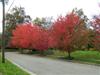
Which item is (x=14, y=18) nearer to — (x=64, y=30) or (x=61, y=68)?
(x=64, y=30)

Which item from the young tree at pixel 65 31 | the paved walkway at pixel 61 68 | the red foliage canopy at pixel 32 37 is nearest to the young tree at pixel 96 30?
the paved walkway at pixel 61 68

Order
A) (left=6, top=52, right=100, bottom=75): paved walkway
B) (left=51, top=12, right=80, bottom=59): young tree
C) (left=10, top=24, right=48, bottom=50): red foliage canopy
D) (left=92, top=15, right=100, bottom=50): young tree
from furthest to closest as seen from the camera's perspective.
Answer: (left=10, top=24, right=48, bottom=50): red foliage canopy → (left=51, top=12, right=80, bottom=59): young tree → (left=92, top=15, right=100, bottom=50): young tree → (left=6, top=52, right=100, bottom=75): paved walkway

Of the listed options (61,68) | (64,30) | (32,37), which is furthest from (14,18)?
(61,68)

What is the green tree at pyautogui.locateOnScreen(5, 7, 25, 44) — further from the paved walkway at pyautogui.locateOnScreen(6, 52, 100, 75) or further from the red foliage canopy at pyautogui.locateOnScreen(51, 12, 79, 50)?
the paved walkway at pyautogui.locateOnScreen(6, 52, 100, 75)

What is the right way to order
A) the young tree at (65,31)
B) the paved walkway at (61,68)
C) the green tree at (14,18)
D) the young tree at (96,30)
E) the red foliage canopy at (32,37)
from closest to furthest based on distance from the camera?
the paved walkway at (61,68)
the young tree at (96,30)
the young tree at (65,31)
the red foliage canopy at (32,37)
the green tree at (14,18)

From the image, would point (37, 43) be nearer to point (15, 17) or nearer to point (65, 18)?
point (65, 18)

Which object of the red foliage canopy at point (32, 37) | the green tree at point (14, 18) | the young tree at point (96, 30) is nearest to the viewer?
the young tree at point (96, 30)

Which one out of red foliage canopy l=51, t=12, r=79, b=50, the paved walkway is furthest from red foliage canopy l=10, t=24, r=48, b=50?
the paved walkway

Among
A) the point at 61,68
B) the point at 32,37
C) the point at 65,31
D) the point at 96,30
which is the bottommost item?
the point at 61,68

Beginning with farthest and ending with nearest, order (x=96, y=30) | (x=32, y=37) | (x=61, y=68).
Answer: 1. (x=32, y=37)
2. (x=96, y=30)
3. (x=61, y=68)

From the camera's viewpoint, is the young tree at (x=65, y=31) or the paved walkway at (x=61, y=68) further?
the young tree at (x=65, y=31)

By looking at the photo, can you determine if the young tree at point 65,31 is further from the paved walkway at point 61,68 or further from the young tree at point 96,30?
the paved walkway at point 61,68

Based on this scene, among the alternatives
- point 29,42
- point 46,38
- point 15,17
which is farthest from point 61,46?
point 15,17

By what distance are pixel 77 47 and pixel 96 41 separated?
928 centimetres
